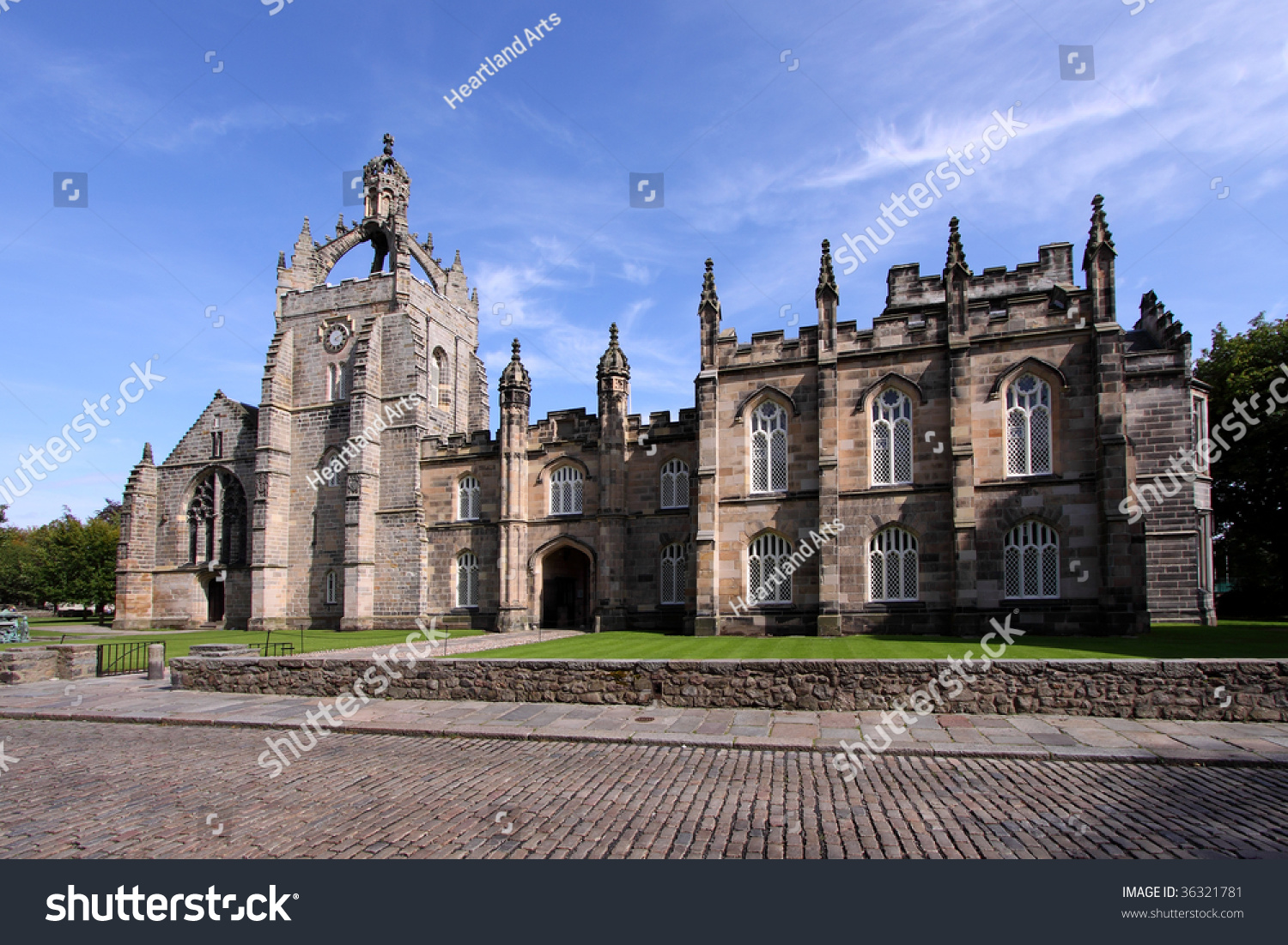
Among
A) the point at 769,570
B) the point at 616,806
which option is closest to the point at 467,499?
the point at 769,570

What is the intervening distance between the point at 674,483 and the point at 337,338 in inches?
842

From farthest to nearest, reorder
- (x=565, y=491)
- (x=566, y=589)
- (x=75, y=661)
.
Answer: (x=566, y=589) < (x=565, y=491) < (x=75, y=661)

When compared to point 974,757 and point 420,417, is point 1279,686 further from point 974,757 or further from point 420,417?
point 420,417

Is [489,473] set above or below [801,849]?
above

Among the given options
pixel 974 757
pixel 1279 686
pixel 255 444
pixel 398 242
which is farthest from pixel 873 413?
pixel 255 444

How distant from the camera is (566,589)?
34.3 meters

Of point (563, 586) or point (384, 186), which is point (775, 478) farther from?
point (384, 186)

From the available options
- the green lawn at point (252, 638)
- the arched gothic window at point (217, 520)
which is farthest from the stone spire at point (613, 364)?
the arched gothic window at point (217, 520)

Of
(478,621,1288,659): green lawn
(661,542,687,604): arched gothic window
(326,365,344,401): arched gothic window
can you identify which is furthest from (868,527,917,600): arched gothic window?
(326,365,344,401): arched gothic window

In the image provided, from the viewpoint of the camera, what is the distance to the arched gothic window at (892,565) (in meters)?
24.2

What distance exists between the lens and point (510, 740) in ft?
39.7

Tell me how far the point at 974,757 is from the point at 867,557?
1443 cm

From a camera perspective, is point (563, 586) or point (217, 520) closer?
point (563, 586)

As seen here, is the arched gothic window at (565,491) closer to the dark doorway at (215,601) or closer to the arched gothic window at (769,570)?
the arched gothic window at (769,570)
